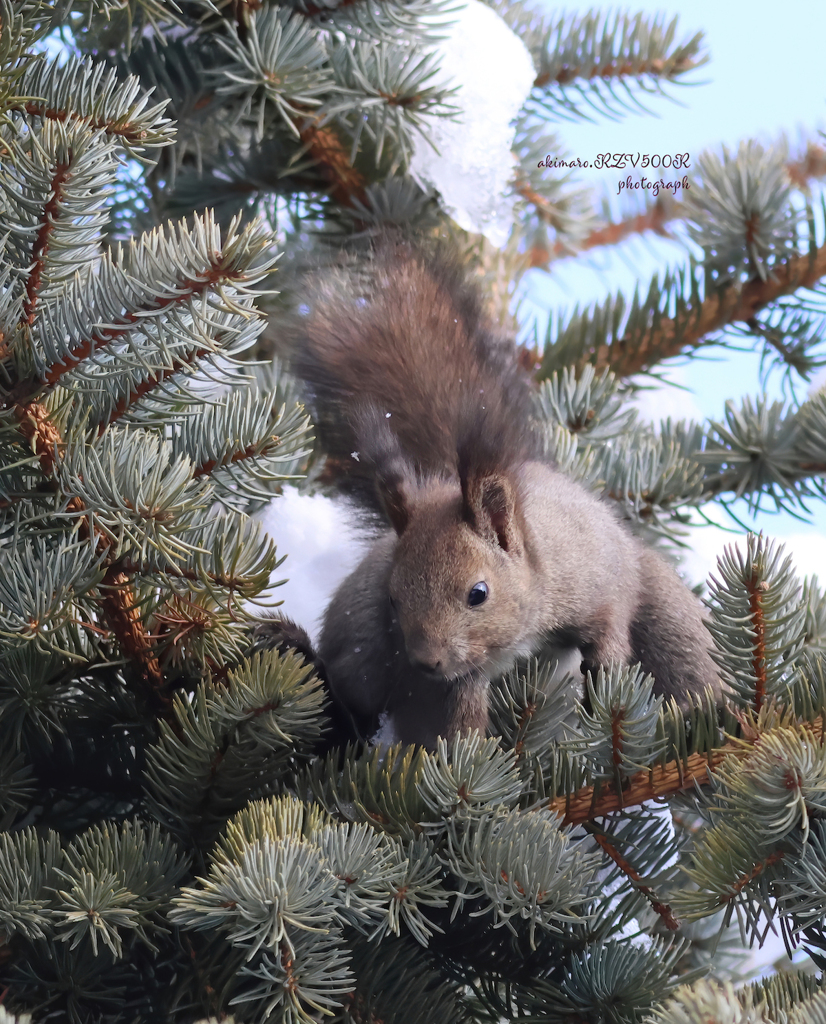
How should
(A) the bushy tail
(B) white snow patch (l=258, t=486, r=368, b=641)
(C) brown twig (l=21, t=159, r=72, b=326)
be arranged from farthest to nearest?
(B) white snow patch (l=258, t=486, r=368, b=641)
(A) the bushy tail
(C) brown twig (l=21, t=159, r=72, b=326)

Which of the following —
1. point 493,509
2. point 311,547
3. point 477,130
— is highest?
point 477,130

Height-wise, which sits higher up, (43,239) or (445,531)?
(43,239)

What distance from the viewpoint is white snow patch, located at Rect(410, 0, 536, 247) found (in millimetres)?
892

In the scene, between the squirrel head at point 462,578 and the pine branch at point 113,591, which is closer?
the pine branch at point 113,591

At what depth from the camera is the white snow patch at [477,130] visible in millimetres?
Result: 892

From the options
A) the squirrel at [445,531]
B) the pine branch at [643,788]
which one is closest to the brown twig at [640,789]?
the pine branch at [643,788]

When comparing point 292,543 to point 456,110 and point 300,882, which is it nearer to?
point 456,110

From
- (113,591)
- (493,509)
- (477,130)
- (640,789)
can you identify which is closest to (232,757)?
(113,591)

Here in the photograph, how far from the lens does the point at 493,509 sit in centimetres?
80

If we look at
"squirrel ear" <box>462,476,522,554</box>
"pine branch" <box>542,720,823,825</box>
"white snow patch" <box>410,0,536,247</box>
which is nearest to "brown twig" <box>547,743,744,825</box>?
"pine branch" <box>542,720,823,825</box>

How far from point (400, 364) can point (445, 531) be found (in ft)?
0.46

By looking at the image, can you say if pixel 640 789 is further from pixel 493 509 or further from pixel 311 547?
pixel 311 547

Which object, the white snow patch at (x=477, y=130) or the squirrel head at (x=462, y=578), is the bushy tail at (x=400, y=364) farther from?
the white snow patch at (x=477, y=130)

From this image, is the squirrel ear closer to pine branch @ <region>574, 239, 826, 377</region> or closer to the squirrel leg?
the squirrel leg
